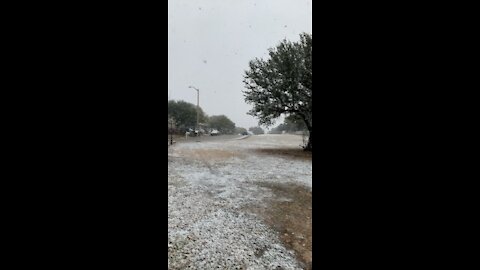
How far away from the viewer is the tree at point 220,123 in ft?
193

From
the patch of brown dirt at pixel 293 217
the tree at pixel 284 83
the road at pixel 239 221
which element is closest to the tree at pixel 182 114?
the tree at pixel 284 83

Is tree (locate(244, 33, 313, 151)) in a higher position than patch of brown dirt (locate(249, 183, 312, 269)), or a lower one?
higher

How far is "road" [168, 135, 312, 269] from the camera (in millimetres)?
3862

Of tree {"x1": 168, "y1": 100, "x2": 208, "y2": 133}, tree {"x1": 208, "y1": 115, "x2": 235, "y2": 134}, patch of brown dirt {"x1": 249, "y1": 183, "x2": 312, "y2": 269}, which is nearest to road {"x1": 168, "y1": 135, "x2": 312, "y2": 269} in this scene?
patch of brown dirt {"x1": 249, "y1": 183, "x2": 312, "y2": 269}

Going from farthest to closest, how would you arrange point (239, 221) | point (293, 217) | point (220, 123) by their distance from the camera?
point (220, 123) < point (293, 217) < point (239, 221)

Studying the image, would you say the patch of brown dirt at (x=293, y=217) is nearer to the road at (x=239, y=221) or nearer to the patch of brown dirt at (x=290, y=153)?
the road at (x=239, y=221)

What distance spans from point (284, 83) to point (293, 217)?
→ 13.2 m

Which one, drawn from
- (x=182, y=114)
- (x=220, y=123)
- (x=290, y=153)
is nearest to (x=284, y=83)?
(x=290, y=153)

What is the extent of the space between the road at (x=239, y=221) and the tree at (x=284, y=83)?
28.7 feet

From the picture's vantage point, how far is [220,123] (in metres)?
59.2

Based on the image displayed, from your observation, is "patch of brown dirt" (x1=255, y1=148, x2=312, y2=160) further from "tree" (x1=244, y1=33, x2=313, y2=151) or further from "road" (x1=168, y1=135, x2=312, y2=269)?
"road" (x1=168, y1=135, x2=312, y2=269)

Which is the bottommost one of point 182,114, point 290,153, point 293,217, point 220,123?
point 293,217

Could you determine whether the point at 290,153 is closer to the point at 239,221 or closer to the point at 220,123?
the point at 239,221

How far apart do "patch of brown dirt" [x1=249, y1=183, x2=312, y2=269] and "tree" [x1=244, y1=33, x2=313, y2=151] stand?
10.5 metres
